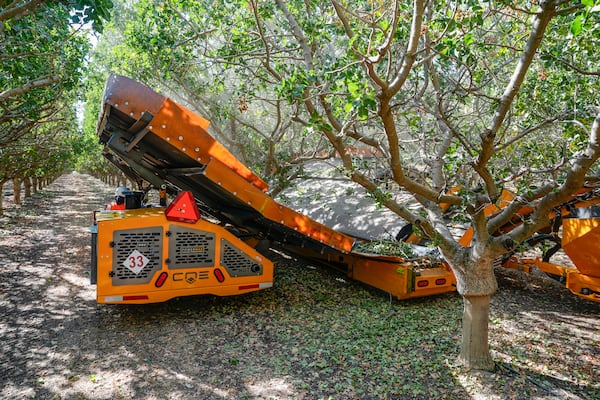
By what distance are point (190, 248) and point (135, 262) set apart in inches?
28.5


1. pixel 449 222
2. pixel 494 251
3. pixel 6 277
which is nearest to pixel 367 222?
pixel 449 222

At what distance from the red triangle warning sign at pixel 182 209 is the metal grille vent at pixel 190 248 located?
0.44 ft

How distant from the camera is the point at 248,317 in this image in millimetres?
5781

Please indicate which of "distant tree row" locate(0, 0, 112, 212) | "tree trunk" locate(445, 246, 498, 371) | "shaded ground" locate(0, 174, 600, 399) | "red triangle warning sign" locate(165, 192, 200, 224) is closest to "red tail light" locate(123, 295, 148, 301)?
"shaded ground" locate(0, 174, 600, 399)

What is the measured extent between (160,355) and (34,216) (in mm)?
15030

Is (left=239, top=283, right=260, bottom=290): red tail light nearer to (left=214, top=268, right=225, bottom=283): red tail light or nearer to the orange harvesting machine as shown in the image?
the orange harvesting machine

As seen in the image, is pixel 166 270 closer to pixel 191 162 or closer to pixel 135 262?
pixel 135 262

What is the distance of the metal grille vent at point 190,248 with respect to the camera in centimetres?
527

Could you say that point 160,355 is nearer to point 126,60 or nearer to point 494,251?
point 494,251

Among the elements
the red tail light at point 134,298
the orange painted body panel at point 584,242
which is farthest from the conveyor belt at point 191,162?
the orange painted body panel at point 584,242

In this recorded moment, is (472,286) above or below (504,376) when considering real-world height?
above

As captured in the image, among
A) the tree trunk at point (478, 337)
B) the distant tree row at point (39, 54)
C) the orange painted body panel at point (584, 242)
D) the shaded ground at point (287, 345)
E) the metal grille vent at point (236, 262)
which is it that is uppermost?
the distant tree row at point (39, 54)

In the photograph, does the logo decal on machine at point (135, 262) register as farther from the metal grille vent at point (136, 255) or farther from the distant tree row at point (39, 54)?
the distant tree row at point (39, 54)

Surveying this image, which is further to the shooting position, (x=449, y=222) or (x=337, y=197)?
(x=337, y=197)
